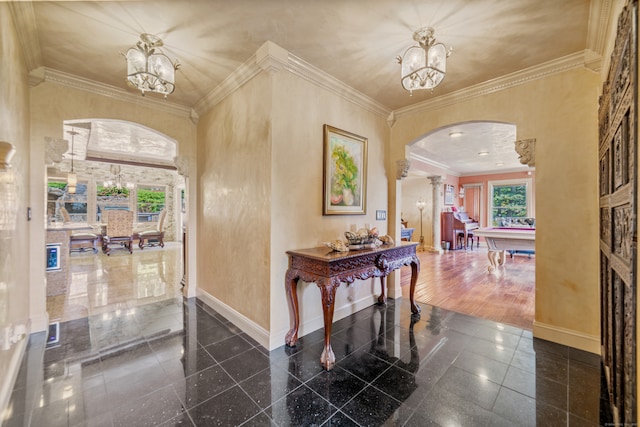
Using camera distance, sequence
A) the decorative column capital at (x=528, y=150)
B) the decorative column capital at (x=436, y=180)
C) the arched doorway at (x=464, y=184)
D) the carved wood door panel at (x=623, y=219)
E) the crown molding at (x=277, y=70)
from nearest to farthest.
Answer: the carved wood door panel at (x=623, y=219) → the crown molding at (x=277, y=70) → the decorative column capital at (x=528, y=150) → the arched doorway at (x=464, y=184) → the decorative column capital at (x=436, y=180)

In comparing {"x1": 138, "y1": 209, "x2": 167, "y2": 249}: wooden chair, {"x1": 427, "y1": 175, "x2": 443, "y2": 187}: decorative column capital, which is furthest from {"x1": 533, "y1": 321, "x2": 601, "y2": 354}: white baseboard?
{"x1": 138, "y1": 209, "x2": 167, "y2": 249}: wooden chair

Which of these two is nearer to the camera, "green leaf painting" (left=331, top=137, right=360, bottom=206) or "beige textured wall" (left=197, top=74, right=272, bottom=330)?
"beige textured wall" (left=197, top=74, right=272, bottom=330)

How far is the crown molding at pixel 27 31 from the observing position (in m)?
1.77

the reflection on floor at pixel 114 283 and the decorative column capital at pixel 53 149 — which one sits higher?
the decorative column capital at pixel 53 149

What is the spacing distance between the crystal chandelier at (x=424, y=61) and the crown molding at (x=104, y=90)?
2.98m

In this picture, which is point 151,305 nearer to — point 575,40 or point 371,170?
point 371,170

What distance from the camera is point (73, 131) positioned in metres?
4.87

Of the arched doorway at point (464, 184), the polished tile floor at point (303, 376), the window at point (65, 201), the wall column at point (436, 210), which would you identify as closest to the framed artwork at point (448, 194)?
the arched doorway at point (464, 184)

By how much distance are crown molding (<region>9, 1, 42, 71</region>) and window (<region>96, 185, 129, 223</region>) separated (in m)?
7.49

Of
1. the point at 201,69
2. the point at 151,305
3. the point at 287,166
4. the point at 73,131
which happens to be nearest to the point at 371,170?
the point at 287,166

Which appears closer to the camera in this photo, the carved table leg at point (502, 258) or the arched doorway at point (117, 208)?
the arched doorway at point (117, 208)

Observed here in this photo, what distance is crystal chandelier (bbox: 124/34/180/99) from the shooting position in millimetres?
2002

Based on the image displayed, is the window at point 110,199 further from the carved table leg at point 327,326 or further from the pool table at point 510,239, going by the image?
the pool table at point 510,239

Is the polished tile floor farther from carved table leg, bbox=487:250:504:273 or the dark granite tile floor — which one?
carved table leg, bbox=487:250:504:273
